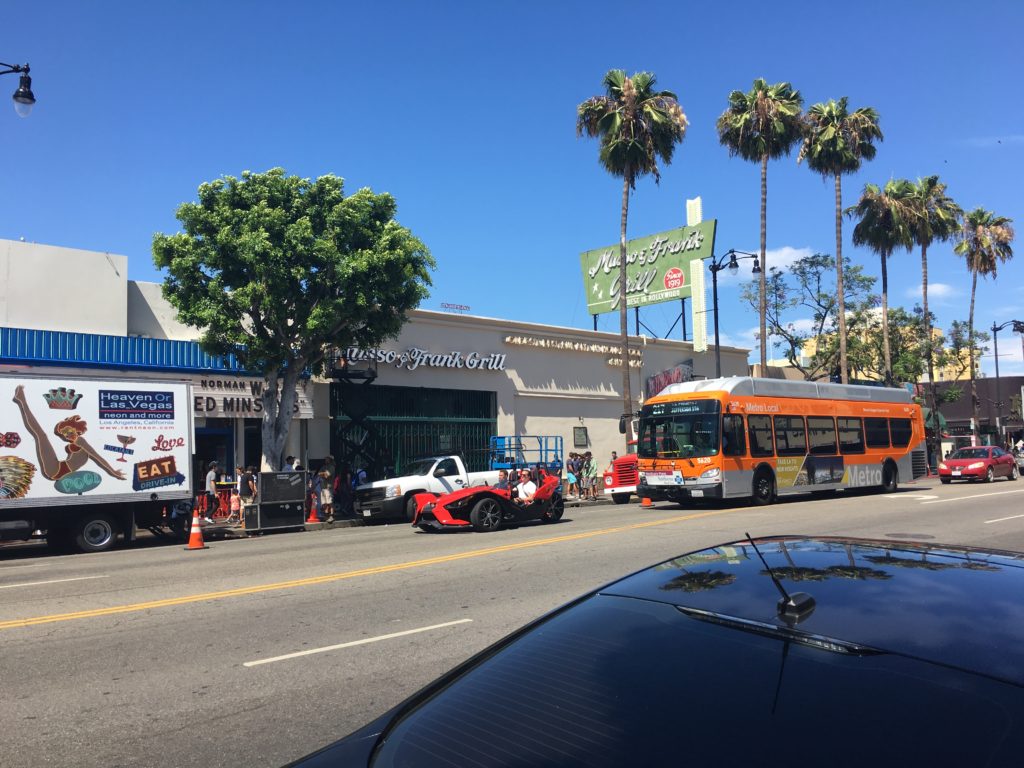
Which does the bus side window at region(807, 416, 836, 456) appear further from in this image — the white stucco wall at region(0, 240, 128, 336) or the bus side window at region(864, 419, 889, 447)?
the white stucco wall at region(0, 240, 128, 336)

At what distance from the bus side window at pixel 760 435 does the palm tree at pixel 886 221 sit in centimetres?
2452

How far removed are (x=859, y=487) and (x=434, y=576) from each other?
68.5 feet

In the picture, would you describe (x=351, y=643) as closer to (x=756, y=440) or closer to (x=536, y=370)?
(x=756, y=440)

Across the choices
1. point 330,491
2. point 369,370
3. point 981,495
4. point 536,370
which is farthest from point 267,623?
point 536,370

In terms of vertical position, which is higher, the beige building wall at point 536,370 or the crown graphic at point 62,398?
the beige building wall at point 536,370

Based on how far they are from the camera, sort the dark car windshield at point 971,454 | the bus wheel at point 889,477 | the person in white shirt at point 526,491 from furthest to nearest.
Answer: the dark car windshield at point 971,454
the bus wheel at point 889,477
the person in white shirt at point 526,491

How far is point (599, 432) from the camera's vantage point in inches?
1367

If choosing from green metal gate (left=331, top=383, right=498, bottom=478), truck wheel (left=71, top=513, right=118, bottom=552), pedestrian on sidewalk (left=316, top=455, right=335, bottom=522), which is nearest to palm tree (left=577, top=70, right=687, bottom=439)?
green metal gate (left=331, top=383, right=498, bottom=478)

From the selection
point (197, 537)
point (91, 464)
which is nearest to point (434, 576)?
point (197, 537)

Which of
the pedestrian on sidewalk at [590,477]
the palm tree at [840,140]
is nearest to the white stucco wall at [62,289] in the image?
the pedestrian on sidewalk at [590,477]

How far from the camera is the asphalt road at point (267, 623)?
5.04 m

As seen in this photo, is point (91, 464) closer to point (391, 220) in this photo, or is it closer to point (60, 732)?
point (391, 220)

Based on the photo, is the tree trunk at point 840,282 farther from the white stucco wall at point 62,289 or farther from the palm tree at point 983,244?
the white stucco wall at point 62,289

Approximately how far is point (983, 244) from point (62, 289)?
50757mm
